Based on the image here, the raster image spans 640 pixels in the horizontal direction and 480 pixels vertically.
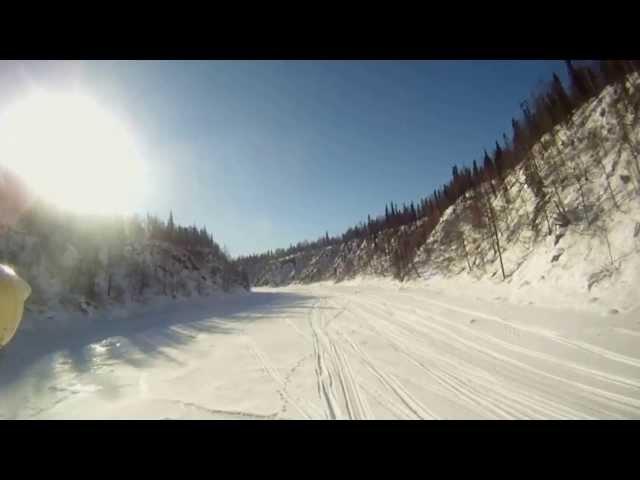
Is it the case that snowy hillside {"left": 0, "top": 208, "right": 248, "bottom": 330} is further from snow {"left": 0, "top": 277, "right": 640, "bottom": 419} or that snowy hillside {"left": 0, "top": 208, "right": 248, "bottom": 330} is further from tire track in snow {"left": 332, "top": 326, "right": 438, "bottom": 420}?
tire track in snow {"left": 332, "top": 326, "right": 438, "bottom": 420}

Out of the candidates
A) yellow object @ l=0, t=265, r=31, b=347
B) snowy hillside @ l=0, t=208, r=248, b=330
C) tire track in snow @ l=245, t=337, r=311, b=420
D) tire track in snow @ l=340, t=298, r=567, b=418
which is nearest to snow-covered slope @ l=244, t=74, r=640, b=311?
tire track in snow @ l=340, t=298, r=567, b=418

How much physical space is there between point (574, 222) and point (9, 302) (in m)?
17.1

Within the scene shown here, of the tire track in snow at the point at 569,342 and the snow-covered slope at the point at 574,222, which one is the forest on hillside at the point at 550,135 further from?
the tire track in snow at the point at 569,342

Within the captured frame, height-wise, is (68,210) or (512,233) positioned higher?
(68,210)

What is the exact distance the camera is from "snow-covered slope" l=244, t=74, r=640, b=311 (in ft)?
28.8

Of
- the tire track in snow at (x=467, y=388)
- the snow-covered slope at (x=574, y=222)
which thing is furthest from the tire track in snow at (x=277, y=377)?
the snow-covered slope at (x=574, y=222)

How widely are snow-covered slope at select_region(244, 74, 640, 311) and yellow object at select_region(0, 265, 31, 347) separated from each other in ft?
36.2

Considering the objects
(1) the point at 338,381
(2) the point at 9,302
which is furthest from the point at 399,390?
(2) the point at 9,302

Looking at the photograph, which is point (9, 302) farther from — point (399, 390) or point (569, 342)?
point (569, 342)
